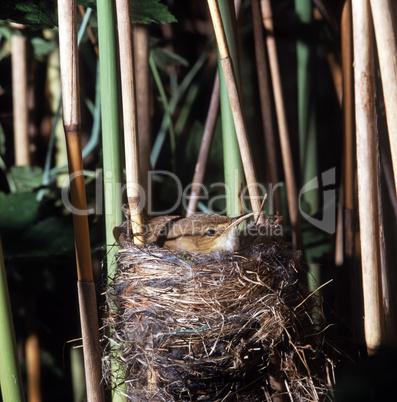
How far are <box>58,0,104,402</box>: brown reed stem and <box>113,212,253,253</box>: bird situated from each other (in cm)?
29

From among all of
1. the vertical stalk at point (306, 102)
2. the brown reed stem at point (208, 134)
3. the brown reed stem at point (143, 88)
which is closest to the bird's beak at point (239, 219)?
the brown reed stem at point (208, 134)

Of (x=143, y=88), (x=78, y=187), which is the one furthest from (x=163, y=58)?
(x=78, y=187)

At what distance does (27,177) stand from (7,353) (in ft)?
2.75

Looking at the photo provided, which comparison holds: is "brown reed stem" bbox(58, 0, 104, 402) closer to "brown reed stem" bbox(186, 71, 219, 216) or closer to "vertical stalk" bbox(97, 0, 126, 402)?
"vertical stalk" bbox(97, 0, 126, 402)

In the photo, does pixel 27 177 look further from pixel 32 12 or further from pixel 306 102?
pixel 306 102

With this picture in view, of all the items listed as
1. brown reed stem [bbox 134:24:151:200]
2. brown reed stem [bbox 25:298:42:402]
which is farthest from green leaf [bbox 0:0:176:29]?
brown reed stem [bbox 25:298:42:402]

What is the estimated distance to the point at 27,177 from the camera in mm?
1435

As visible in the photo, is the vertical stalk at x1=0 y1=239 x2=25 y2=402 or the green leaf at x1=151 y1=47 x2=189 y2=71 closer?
the vertical stalk at x1=0 y1=239 x2=25 y2=402

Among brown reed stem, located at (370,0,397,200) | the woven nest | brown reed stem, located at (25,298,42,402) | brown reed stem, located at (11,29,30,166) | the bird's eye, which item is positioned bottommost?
brown reed stem, located at (25,298,42,402)

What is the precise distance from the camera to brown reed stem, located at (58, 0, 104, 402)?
2.32 feet

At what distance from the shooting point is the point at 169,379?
803 mm

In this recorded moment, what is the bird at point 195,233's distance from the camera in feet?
3.53

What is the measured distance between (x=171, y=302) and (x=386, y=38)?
1.98ft

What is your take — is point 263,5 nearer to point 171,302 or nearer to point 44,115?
point 171,302
